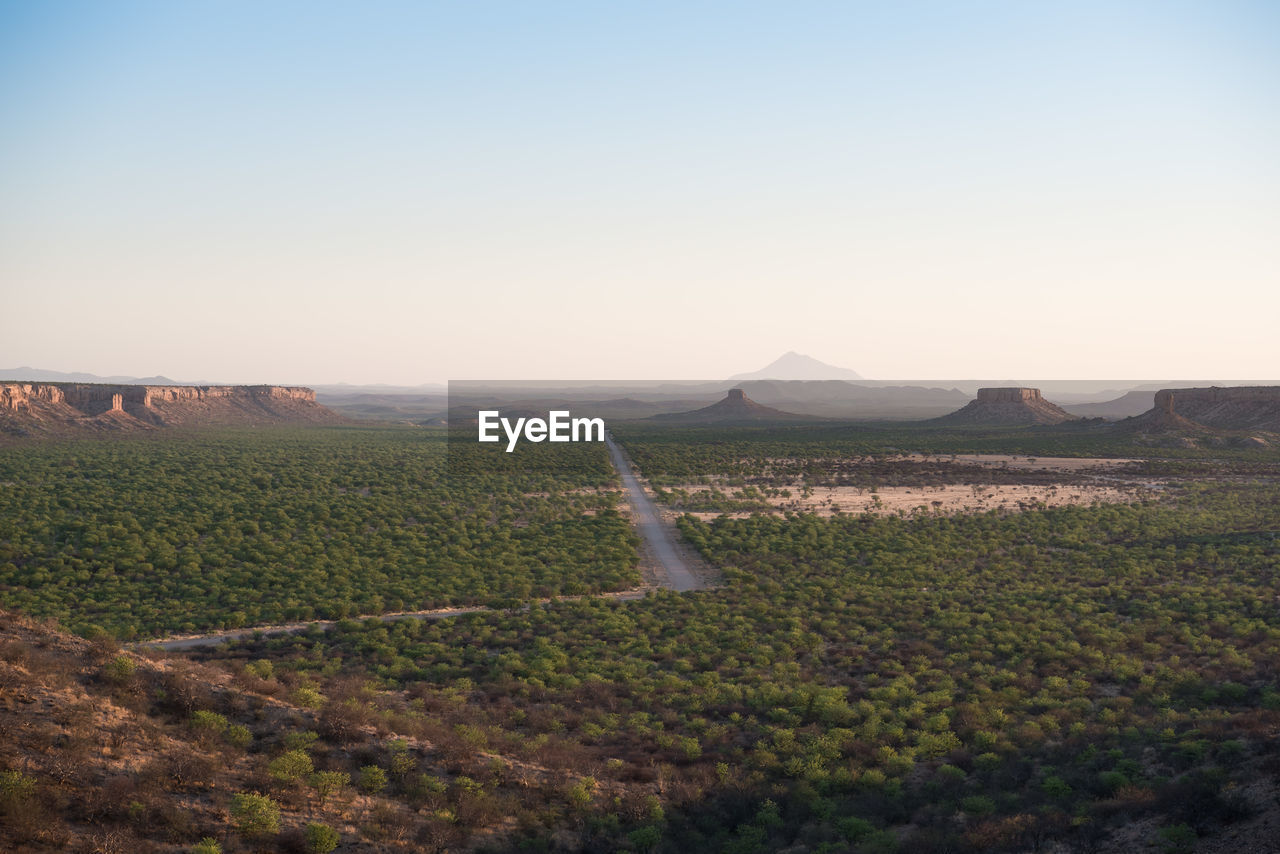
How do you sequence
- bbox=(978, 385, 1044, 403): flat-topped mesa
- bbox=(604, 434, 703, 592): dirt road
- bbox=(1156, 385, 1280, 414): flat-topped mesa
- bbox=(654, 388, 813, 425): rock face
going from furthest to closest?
bbox=(654, 388, 813, 425): rock face < bbox=(978, 385, 1044, 403): flat-topped mesa < bbox=(1156, 385, 1280, 414): flat-topped mesa < bbox=(604, 434, 703, 592): dirt road

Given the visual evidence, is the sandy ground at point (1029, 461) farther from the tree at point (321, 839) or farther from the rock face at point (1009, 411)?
the tree at point (321, 839)

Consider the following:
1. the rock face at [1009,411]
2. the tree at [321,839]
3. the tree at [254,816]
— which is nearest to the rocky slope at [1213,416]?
the rock face at [1009,411]

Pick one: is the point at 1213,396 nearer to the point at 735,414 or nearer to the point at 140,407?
the point at 735,414

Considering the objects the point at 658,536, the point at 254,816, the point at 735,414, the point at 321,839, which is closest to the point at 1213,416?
the point at 735,414

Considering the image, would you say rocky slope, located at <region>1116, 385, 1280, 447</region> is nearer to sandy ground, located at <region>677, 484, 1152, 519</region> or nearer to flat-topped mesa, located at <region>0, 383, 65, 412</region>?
sandy ground, located at <region>677, 484, 1152, 519</region>

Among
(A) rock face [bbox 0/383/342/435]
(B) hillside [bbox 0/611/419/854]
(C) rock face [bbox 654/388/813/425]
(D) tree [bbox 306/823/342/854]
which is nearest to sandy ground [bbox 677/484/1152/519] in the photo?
(B) hillside [bbox 0/611/419/854]

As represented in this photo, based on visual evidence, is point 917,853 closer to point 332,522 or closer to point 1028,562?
point 1028,562
